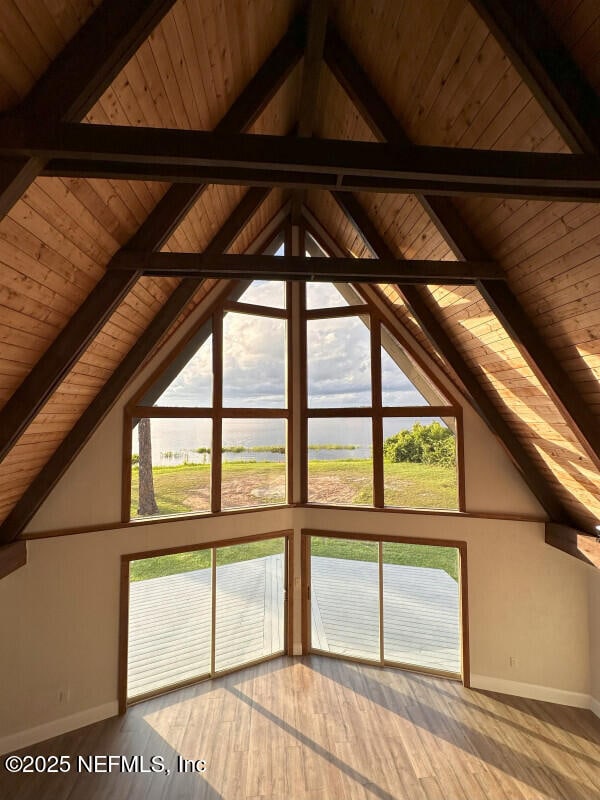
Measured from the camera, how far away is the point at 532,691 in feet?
18.1

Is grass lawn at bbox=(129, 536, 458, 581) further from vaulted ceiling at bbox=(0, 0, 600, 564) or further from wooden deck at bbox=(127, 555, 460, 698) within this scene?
vaulted ceiling at bbox=(0, 0, 600, 564)

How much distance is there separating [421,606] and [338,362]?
3.95 m

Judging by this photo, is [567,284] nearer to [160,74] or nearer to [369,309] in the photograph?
[160,74]

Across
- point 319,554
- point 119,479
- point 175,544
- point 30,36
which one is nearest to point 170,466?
point 119,479

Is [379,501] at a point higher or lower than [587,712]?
higher

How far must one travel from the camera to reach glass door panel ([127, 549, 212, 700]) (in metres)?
5.52

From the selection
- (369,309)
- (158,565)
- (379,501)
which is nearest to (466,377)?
(369,309)

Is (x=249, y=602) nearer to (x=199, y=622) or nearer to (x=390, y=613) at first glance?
(x=199, y=622)

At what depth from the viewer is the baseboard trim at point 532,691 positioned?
212 inches

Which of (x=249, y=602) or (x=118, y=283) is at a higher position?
(x=118, y=283)

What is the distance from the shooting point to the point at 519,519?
5773mm

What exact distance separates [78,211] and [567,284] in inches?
136

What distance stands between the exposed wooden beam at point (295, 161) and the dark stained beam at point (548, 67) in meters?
0.28

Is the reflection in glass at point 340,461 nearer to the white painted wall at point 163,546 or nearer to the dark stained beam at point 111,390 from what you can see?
the white painted wall at point 163,546
